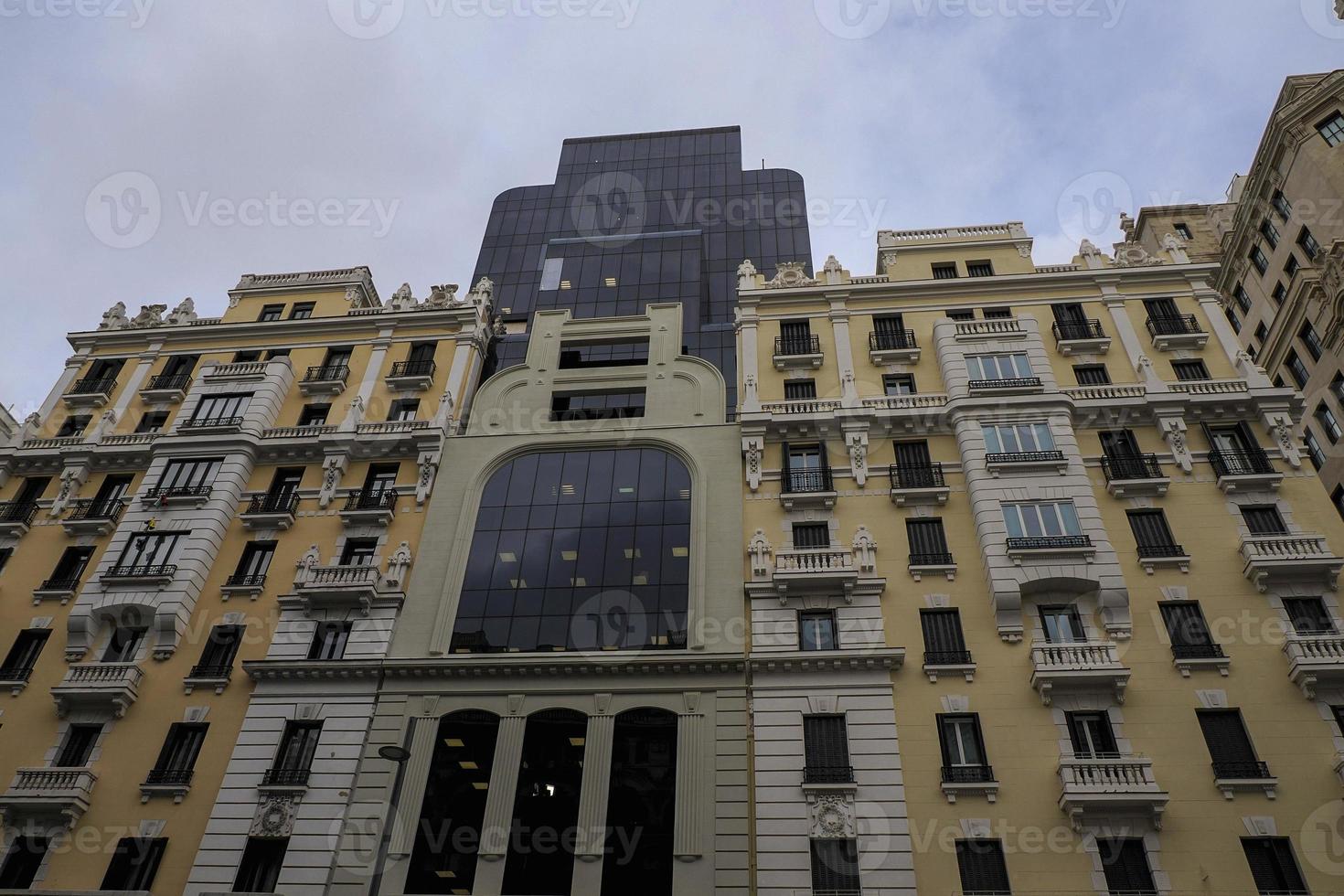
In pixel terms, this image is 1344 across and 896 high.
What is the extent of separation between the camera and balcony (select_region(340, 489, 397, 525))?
40.1m

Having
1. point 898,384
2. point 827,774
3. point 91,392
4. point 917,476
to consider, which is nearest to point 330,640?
point 827,774

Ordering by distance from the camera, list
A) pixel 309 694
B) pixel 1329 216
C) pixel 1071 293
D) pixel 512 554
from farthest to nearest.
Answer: pixel 1329 216 < pixel 1071 293 < pixel 512 554 < pixel 309 694

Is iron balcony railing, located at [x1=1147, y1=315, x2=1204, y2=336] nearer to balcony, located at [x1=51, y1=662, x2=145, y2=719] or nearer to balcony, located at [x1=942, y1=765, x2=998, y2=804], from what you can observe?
balcony, located at [x1=942, y1=765, x2=998, y2=804]

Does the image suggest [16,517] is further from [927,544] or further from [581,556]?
[927,544]

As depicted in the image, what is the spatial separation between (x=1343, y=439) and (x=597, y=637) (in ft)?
139

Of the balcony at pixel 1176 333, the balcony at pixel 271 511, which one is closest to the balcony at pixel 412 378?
the balcony at pixel 271 511

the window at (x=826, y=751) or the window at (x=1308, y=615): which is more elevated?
the window at (x=1308, y=615)

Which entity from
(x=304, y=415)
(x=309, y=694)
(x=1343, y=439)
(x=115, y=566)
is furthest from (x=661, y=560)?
(x=1343, y=439)

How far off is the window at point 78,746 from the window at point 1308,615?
44939mm

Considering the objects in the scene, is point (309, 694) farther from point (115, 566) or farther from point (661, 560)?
point (661, 560)

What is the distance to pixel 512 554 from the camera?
126 ft

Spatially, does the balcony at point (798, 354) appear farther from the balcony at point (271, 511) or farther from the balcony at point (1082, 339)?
the balcony at point (271, 511)

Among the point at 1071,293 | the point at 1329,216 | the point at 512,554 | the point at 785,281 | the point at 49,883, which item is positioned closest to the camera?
the point at 49,883

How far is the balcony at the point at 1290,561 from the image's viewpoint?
107ft
